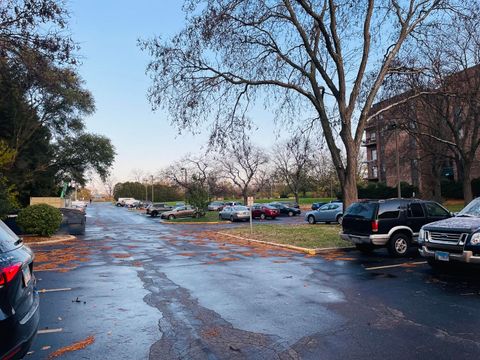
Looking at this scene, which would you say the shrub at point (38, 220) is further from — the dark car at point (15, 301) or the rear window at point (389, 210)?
the dark car at point (15, 301)

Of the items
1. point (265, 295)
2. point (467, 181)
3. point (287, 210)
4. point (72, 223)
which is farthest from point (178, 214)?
point (265, 295)

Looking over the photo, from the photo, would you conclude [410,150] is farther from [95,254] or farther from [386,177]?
[95,254]

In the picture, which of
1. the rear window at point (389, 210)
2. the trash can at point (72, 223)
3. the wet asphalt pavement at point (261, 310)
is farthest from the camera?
the trash can at point (72, 223)

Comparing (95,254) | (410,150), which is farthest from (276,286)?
(410,150)

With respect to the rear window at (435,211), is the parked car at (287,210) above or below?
below

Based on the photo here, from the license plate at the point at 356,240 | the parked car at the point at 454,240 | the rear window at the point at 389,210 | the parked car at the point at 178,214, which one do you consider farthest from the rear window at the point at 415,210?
the parked car at the point at 178,214

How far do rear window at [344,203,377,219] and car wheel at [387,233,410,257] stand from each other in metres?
0.93

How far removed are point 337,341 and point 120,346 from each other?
101 inches

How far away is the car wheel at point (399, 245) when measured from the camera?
507 inches

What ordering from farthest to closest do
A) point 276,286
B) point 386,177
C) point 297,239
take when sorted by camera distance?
point 386,177, point 297,239, point 276,286

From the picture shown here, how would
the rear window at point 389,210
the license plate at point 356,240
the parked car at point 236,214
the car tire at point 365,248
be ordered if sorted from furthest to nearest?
the parked car at point 236,214 → the car tire at point 365,248 → the license plate at point 356,240 → the rear window at point 389,210

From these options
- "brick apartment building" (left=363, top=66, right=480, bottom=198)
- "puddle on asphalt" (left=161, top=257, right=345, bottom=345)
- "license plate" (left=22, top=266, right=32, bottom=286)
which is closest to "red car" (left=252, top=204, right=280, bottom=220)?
"brick apartment building" (left=363, top=66, right=480, bottom=198)

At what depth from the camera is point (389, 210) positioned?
43.1ft

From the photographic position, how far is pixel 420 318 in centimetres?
619
